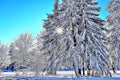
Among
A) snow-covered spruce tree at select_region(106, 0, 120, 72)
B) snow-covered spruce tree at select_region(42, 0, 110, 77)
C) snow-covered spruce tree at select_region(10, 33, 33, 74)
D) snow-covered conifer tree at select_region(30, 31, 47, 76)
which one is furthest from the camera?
snow-covered spruce tree at select_region(10, 33, 33, 74)

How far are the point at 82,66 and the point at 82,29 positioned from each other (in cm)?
574

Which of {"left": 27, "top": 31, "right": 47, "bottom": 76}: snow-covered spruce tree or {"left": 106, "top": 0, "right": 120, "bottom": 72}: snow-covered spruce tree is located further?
{"left": 27, "top": 31, "right": 47, "bottom": 76}: snow-covered spruce tree

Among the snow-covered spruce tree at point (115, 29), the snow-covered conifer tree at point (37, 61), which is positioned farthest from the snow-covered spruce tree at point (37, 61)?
the snow-covered spruce tree at point (115, 29)

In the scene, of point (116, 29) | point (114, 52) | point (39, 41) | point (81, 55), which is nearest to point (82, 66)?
point (81, 55)

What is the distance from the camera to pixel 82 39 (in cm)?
3033

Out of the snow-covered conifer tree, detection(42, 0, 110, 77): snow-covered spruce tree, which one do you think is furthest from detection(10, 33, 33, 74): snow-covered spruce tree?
detection(42, 0, 110, 77): snow-covered spruce tree

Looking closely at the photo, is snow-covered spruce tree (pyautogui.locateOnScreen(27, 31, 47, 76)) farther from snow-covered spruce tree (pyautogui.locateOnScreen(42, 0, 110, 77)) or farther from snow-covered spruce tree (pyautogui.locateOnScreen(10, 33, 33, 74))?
snow-covered spruce tree (pyautogui.locateOnScreen(42, 0, 110, 77))

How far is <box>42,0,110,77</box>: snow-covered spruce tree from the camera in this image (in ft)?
98.3

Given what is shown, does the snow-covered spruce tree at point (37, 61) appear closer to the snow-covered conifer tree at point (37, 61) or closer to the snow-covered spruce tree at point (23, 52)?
the snow-covered conifer tree at point (37, 61)

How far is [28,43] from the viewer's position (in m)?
51.3

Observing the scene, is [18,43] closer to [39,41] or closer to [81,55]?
[39,41]

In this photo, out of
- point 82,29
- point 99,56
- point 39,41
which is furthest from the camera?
point 39,41

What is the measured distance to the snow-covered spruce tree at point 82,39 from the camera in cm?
2997

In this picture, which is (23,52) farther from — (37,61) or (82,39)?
(82,39)
